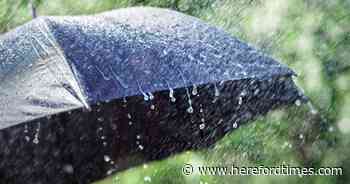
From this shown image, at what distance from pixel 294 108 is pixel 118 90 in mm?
2924

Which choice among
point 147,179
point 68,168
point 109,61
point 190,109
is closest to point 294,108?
point 147,179

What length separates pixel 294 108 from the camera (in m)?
6.01

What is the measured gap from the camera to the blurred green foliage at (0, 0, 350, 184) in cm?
550

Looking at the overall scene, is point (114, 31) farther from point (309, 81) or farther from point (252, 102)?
point (309, 81)

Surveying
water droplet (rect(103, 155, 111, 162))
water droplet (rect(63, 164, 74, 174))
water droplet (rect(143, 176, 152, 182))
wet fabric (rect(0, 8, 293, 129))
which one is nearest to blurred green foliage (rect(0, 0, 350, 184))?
water droplet (rect(143, 176, 152, 182))

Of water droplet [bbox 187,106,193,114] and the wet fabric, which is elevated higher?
the wet fabric

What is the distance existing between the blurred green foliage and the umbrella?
532 millimetres

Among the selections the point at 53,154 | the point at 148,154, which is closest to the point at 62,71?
the point at 53,154

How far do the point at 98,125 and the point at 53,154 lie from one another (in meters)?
0.38

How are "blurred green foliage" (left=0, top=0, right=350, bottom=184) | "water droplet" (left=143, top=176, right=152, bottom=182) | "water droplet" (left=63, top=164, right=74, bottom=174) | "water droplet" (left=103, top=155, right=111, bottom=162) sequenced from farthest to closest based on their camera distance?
1. "water droplet" (left=143, top=176, right=152, bottom=182)
2. "blurred green foliage" (left=0, top=0, right=350, bottom=184)
3. "water droplet" (left=103, top=155, right=111, bottom=162)
4. "water droplet" (left=63, top=164, right=74, bottom=174)

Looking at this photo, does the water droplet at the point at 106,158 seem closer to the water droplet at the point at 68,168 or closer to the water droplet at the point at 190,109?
the water droplet at the point at 68,168

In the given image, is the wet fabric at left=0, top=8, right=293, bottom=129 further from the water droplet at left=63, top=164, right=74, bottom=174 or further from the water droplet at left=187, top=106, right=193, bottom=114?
the water droplet at left=63, top=164, right=74, bottom=174

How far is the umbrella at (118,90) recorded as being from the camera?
10.7 ft

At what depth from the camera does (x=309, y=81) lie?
5562 millimetres
